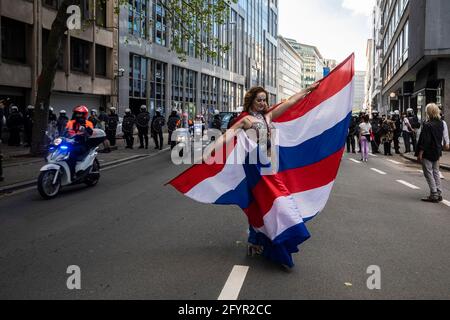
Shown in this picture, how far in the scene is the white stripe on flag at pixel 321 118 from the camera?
220 inches

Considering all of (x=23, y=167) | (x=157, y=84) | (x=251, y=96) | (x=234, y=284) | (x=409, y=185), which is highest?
(x=157, y=84)

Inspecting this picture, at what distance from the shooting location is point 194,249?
568 centimetres

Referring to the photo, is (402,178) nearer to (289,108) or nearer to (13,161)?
(289,108)

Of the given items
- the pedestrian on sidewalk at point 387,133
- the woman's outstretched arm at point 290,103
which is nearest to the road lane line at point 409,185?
the woman's outstretched arm at point 290,103

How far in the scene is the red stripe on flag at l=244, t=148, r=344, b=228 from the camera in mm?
4996

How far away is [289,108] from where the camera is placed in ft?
18.6

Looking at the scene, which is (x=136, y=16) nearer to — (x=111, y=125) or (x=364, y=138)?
(x=111, y=125)

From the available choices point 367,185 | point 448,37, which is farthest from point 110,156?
point 448,37

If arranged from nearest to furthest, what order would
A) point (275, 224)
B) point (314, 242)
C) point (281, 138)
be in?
1. point (275, 224)
2. point (281, 138)
3. point (314, 242)

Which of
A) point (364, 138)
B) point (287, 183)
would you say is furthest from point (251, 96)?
point (364, 138)

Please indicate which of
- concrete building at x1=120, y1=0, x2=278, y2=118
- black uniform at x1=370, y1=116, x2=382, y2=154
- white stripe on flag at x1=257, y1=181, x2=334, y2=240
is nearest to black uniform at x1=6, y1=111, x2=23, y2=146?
concrete building at x1=120, y1=0, x2=278, y2=118

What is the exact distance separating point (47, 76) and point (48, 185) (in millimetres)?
8745

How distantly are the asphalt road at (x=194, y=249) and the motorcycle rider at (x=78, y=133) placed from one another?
0.90 metres
